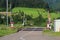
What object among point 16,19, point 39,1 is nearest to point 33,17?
point 16,19

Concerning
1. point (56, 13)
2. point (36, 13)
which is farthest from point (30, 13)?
point (56, 13)

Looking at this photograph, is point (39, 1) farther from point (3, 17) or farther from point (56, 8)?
point (3, 17)

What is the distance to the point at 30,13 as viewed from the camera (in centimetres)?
4550

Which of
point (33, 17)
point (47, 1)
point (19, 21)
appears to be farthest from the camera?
point (47, 1)

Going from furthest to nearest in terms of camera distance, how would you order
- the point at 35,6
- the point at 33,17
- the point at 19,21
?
the point at 35,6 < the point at 33,17 < the point at 19,21

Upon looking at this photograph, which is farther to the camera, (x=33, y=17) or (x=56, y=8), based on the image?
(x=56, y=8)

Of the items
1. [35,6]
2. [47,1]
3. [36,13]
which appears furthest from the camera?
[35,6]

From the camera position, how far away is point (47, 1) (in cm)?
5100

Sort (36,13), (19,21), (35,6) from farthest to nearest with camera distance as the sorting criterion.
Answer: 1. (35,6)
2. (36,13)
3. (19,21)

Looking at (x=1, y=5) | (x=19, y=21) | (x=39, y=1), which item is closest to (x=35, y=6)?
(x=39, y=1)

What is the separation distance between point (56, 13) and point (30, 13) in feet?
14.1

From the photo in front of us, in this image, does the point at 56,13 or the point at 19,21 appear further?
the point at 56,13

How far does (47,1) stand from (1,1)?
10.3m

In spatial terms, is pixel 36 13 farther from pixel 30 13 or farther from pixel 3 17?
pixel 3 17
